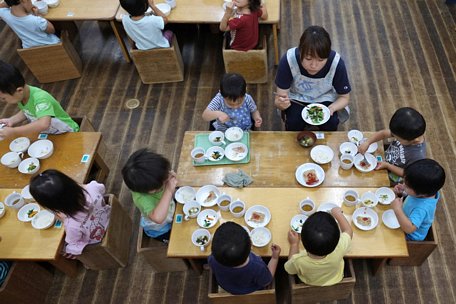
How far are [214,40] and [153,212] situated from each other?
11.1 ft

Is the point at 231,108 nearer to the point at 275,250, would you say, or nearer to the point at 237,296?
the point at 275,250

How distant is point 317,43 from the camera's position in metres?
2.47

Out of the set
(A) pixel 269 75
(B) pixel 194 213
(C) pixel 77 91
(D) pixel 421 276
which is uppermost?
(B) pixel 194 213

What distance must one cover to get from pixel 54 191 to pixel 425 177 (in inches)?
89.9

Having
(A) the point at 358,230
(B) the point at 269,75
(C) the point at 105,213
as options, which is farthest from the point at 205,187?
(B) the point at 269,75

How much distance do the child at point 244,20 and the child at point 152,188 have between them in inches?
79.1

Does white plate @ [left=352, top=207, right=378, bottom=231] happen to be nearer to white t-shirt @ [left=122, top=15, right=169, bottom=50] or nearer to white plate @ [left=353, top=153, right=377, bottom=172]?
white plate @ [left=353, top=153, right=377, bottom=172]

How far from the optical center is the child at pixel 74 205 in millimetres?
2127

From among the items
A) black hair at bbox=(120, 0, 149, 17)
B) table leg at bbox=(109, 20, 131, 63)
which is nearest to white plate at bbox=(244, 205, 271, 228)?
black hair at bbox=(120, 0, 149, 17)

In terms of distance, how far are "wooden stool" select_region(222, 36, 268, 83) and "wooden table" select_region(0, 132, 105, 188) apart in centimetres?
184

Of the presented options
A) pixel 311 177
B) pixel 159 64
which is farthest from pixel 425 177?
pixel 159 64

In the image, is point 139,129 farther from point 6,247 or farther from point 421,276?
point 421,276

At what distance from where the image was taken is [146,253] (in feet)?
8.41

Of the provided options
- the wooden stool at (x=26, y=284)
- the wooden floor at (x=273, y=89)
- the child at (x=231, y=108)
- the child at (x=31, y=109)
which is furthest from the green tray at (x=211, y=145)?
the wooden stool at (x=26, y=284)
